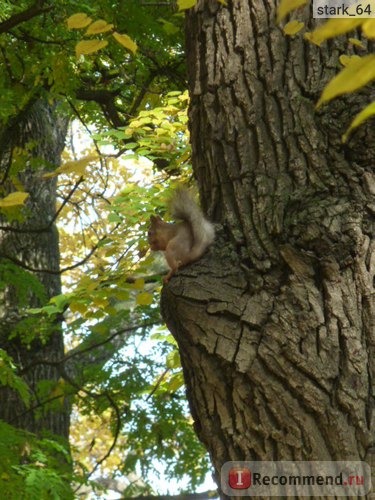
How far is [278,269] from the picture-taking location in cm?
255

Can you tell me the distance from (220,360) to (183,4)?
3.92 ft

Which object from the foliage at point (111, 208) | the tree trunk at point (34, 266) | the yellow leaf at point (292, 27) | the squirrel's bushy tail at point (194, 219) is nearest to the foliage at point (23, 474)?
the foliage at point (111, 208)

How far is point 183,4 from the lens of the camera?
9.30 ft

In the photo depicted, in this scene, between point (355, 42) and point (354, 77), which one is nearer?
point (354, 77)

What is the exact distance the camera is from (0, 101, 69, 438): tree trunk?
22.9 feet

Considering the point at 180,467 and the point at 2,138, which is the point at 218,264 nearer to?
the point at 2,138

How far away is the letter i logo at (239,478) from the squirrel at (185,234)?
0.70 m

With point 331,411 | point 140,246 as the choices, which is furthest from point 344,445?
point 140,246

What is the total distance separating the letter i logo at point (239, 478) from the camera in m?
2.33

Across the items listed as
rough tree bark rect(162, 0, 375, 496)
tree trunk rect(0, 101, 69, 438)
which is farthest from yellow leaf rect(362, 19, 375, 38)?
tree trunk rect(0, 101, 69, 438)

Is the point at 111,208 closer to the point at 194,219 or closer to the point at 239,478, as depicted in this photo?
the point at 194,219

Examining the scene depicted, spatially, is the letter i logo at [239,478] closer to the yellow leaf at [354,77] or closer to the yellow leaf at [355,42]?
the yellow leaf at [355,42]

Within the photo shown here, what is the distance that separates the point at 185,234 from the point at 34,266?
16.7 ft

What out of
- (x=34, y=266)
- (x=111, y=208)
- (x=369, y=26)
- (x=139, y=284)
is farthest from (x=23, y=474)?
(x=34, y=266)
